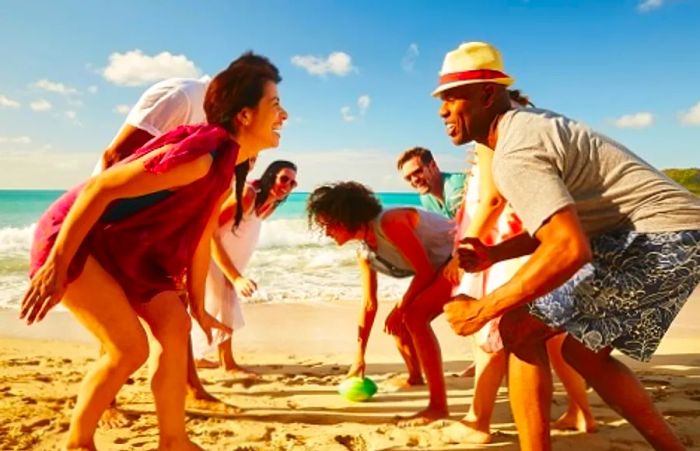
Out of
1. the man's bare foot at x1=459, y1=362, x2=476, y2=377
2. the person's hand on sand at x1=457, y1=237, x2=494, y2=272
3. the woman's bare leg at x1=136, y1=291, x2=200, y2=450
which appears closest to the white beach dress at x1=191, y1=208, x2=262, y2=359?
the man's bare foot at x1=459, y1=362, x2=476, y2=377

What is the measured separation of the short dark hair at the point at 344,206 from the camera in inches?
165

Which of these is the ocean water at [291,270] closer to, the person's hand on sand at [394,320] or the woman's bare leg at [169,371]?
the person's hand on sand at [394,320]

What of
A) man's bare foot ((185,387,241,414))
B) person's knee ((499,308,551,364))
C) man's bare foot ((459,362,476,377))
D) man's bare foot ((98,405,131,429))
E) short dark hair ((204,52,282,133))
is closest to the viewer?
person's knee ((499,308,551,364))

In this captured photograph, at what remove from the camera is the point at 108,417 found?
12.5 feet

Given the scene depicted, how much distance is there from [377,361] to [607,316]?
3723mm

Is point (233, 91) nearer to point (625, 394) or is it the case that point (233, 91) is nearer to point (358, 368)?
point (625, 394)

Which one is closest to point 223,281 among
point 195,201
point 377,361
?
point 377,361

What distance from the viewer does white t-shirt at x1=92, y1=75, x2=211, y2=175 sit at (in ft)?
12.3

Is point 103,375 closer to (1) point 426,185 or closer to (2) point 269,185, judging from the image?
(2) point 269,185

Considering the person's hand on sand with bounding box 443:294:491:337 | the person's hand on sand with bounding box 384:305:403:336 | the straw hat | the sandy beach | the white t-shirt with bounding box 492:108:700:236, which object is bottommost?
the sandy beach

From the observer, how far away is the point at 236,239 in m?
5.32

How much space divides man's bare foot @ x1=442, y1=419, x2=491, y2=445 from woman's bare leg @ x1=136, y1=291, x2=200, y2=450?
4.49 ft

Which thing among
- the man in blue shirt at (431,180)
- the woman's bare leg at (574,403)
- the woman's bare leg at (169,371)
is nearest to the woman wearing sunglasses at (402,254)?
the man in blue shirt at (431,180)

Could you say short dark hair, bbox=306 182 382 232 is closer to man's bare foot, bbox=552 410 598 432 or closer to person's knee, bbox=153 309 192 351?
person's knee, bbox=153 309 192 351
